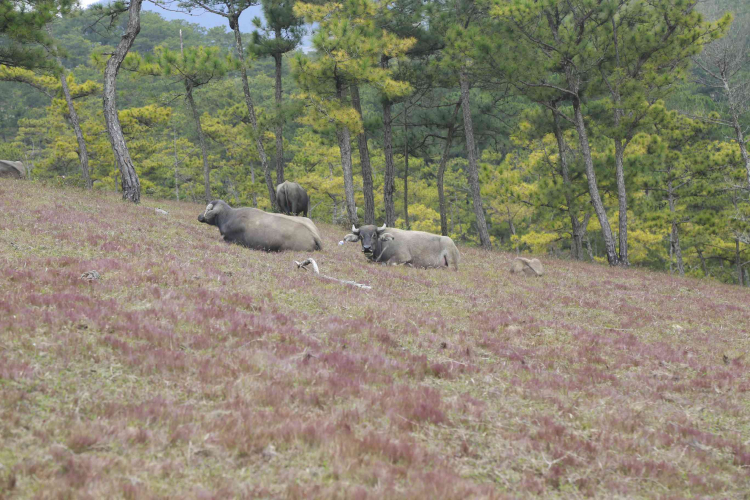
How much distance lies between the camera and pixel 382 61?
30.6 meters

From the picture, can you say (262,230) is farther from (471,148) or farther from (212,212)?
(471,148)

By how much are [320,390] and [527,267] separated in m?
14.9

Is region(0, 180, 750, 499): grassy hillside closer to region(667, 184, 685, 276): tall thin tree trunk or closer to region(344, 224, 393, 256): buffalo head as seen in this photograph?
region(344, 224, 393, 256): buffalo head

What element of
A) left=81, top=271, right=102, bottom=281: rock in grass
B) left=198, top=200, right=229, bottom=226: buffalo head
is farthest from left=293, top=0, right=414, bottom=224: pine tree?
left=81, top=271, right=102, bottom=281: rock in grass

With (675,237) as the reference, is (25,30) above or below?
above

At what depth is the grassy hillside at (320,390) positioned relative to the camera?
14.0 feet

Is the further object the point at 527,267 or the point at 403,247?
the point at 527,267

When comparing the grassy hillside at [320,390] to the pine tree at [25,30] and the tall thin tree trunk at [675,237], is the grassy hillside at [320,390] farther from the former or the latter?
the tall thin tree trunk at [675,237]

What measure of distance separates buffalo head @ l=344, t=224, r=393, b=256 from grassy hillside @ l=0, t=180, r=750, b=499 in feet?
16.0

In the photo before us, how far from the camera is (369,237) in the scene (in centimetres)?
1694

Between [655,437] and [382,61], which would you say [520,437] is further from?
[382,61]

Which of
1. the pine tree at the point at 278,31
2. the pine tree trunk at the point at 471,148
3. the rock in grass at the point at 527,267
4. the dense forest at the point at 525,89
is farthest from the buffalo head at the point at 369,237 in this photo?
the pine tree at the point at 278,31

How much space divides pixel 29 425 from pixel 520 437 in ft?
15.4

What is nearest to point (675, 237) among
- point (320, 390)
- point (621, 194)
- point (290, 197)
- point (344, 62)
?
point (621, 194)
